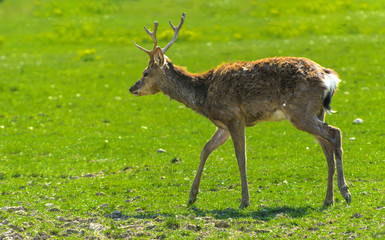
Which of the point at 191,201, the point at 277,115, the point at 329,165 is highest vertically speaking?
the point at 277,115

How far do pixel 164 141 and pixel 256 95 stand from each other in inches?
283

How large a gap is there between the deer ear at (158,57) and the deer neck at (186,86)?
144 millimetres

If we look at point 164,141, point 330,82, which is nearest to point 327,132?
point 330,82

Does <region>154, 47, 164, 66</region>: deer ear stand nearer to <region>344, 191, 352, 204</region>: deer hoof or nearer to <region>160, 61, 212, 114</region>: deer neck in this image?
<region>160, 61, 212, 114</region>: deer neck

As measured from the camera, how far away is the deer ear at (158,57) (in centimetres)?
1211

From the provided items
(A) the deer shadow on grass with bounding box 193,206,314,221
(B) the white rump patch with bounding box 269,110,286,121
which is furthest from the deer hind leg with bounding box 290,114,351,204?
(A) the deer shadow on grass with bounding box 193,206,314,221

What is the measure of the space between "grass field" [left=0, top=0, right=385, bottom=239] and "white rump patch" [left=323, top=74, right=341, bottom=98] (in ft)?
6.95

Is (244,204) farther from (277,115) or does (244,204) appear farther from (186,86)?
(186,86)

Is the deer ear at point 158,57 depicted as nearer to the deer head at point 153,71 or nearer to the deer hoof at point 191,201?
the deer head at point 153,71

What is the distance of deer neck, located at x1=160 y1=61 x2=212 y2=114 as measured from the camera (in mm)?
11961

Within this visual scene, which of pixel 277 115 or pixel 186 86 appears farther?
pixel 186 86

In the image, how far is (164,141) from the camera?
17.7 m

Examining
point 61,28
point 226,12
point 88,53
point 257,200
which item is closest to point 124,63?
point 88,53

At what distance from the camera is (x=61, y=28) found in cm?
3919
